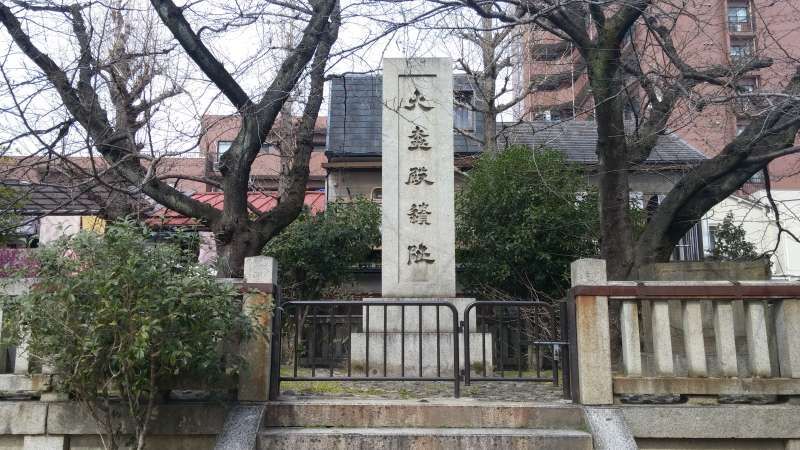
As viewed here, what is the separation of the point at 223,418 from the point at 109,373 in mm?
1093

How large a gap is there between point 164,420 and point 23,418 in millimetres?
1261

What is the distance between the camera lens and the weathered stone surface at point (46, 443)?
5840 millimetres

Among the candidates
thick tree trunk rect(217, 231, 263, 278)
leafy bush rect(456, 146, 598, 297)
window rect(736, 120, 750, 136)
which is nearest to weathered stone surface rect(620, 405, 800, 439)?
window rect(736, 120, 750, 136)

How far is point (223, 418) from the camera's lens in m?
5.87

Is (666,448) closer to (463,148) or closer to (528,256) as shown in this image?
(528,256)

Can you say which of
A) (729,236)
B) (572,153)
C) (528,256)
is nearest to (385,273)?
(528,256)

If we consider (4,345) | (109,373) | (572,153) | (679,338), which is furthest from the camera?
(572,153)

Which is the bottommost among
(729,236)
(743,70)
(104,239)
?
(104,239)

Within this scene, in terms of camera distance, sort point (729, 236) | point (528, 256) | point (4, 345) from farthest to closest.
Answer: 1. point (729, 236)
2. point (528, 256)
3. point (4, 345)

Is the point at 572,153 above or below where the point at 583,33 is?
above

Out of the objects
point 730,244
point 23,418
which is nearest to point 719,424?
point 23,418

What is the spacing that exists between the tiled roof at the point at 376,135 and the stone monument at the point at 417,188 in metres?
8.51

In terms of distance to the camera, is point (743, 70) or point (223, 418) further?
point (743, 70)

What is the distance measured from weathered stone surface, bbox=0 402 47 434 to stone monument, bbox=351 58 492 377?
457cm
